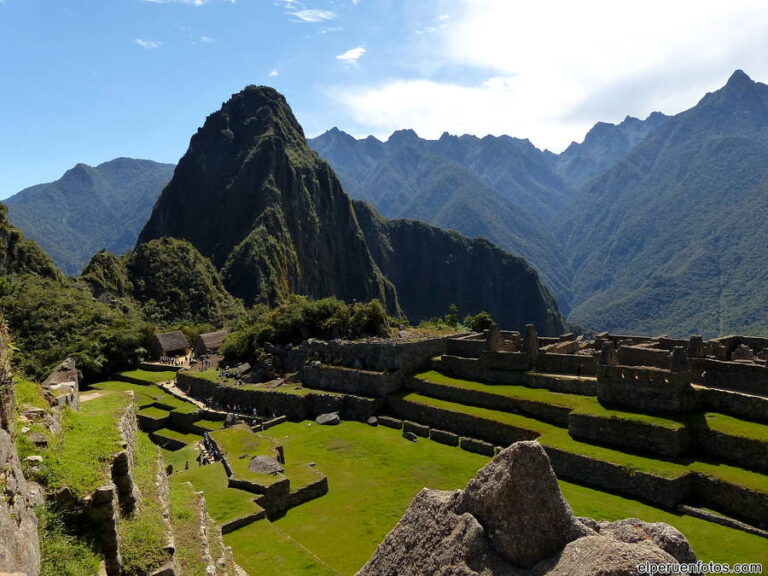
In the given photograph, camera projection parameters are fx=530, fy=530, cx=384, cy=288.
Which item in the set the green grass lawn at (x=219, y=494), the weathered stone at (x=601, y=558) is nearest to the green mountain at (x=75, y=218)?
the green grass lawn at (x=219, y=494)

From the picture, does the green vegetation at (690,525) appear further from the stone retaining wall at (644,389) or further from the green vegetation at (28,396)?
the green vegetation at (28,396)

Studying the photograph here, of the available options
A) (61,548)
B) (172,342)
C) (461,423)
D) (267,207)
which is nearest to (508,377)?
(461,423)

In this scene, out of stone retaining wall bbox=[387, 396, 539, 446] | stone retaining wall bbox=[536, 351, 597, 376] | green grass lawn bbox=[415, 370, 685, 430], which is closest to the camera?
green grass lawn bbox=[415, 370, 685, 430]

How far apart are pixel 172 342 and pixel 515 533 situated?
4966 cm

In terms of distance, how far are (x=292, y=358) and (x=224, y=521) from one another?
21.4 m

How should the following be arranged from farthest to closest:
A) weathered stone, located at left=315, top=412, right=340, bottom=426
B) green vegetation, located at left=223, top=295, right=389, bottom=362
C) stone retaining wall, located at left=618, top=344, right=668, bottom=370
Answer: green vegetation, located at left=223, top=295, right=389, bottom=362 → weathered stone, located at left=315, top=412, right=340, bottom=426 → stone retaining wall, located at left=618, top=344, right=668, bottom=370

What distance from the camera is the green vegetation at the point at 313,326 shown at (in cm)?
3825

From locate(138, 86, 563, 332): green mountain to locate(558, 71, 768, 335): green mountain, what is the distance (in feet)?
99.6

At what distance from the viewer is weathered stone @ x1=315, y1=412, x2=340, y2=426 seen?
26.8 m

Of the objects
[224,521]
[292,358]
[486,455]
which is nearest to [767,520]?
[486,455]

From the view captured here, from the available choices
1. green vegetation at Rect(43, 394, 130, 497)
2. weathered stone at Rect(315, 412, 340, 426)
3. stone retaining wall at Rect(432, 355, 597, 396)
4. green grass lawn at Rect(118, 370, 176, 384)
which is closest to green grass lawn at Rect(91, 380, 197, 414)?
green grass lawn at Rect(118, 370, 176, 384)

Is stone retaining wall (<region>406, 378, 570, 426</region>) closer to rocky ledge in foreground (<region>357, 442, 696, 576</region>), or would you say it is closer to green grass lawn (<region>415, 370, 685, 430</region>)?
green grass lawn (<region>415, 370, 685, 430</region>)

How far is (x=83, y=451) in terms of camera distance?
8.15 metres

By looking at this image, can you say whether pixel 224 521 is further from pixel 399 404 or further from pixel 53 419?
pixel 399 404
